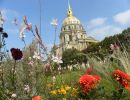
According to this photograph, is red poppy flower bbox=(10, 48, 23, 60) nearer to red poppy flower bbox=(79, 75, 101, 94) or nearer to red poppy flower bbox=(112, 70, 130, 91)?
red poppy flower bbox=(79, 75, 101, 94)

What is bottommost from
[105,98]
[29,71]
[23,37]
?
[105,98]

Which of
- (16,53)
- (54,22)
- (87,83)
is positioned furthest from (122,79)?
(54,22)

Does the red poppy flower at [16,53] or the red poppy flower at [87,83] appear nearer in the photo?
the red poppy flower at [87,83]

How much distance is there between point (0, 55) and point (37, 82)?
1.81ft

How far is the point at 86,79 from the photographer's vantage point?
358 centimetres

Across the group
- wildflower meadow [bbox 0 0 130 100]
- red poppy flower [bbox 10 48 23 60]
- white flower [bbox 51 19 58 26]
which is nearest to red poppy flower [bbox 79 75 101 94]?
wildflower meadow [bbox 0 0 130 100]

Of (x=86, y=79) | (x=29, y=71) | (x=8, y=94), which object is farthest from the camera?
(x=29, y=71)

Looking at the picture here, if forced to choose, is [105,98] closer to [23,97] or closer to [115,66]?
[23,97]

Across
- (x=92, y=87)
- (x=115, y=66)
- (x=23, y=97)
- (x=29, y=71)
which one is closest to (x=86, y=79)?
(x=92, y=87)

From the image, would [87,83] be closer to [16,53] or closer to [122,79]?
[122,79]

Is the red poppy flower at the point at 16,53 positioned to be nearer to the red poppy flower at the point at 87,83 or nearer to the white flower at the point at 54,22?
the red poppy flower at the point at 87,83

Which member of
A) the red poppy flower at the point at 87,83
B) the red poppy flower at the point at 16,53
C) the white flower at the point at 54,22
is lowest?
the red poppy flower at the point at 87,83

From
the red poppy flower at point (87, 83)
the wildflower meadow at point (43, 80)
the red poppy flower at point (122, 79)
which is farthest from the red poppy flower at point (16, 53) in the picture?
the red poppy flower at point (122, 79)

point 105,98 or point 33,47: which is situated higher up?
point 33,47
